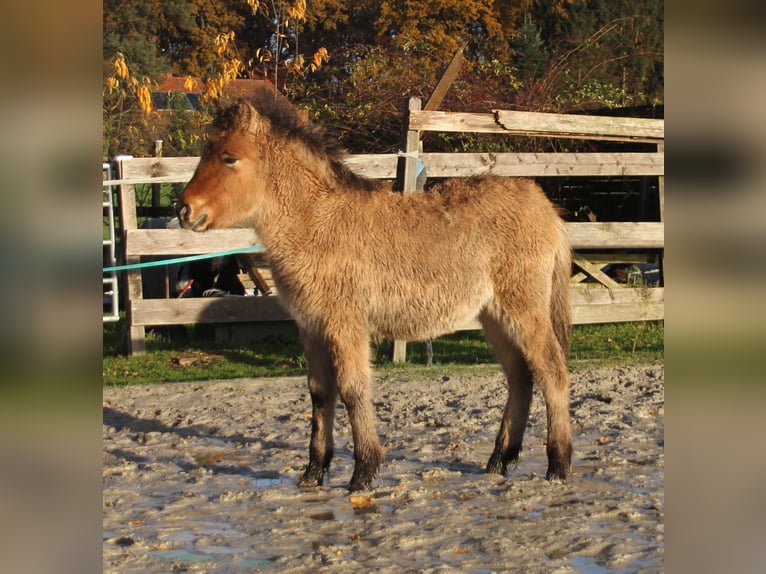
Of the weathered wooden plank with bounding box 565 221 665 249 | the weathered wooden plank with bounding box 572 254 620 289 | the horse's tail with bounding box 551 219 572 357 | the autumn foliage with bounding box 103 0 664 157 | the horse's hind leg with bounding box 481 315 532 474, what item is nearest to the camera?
the horse's hind leg with bounding box 481 315 532 474

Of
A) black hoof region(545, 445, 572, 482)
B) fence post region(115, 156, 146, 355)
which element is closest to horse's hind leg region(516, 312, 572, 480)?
black hoof region(545, 445, 572, 482)

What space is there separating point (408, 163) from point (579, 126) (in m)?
2.56

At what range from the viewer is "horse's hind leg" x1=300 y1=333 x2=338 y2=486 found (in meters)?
6.26

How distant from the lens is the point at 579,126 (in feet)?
39.2

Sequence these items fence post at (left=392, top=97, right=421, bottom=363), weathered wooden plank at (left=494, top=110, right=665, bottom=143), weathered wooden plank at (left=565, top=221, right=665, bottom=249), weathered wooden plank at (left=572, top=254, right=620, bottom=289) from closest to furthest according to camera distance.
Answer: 1. fence post at (left=392, top=97, right=421, bottom=363)
2. weathered wooden plank at (left=494, top=110, right=665, bottom=143)
3. weathered wooden plank at (left=565, top=221, right=665, bottom=249)
4. weathered wooden plank at (left=572, top=254, right=620, bottom=289)

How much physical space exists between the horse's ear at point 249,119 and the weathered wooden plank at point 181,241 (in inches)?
184

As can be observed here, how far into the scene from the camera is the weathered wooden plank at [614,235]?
11.7 m

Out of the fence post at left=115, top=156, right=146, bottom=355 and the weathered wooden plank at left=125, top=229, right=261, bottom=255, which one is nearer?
the weathered wooden plank at left=125, top=229, right=261, bottom=255

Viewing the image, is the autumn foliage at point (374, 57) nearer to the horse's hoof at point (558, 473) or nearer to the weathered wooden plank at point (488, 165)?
the weathered wooden plank at point (488, 165)

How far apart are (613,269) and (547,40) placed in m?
15.6

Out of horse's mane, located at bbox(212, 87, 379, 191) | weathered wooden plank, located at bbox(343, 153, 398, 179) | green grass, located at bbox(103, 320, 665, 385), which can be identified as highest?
weathered wooden plank, located at bbox(343, 153, 398, 179)

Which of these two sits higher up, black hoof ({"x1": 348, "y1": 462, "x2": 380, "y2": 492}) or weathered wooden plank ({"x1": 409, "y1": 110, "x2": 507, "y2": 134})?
weathered wooden plank ({"x1": 409, "y1": 110, "x2": 507, "y2": 134})

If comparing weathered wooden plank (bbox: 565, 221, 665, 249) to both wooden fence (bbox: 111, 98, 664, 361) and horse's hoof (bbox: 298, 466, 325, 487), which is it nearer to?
wooden fence (bbox: 111, 98, 664, 361)
